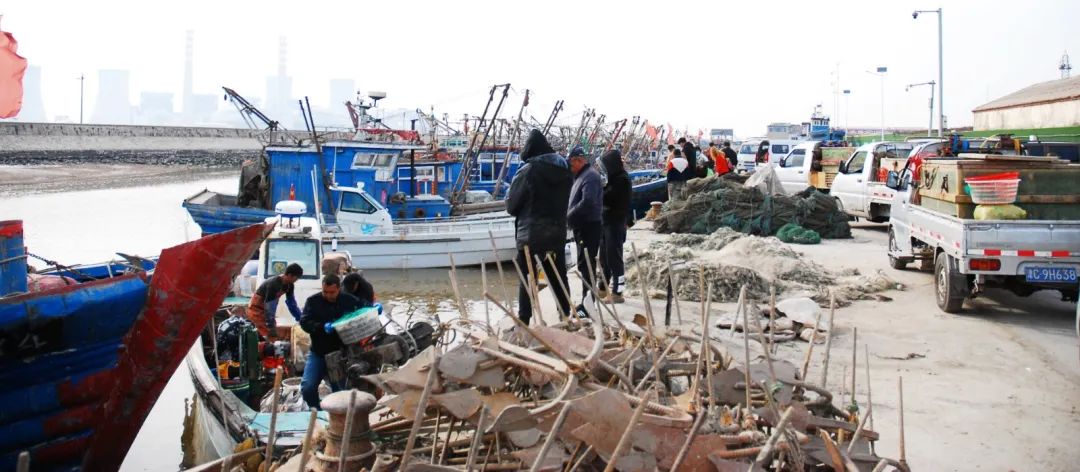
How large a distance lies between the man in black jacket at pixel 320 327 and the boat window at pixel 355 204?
11.5m

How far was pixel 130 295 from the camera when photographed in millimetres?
5773

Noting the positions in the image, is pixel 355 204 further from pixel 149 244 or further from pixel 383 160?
pixel 149 244

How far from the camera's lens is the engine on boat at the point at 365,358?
19.5 feet

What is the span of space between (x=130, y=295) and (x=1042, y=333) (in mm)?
7760

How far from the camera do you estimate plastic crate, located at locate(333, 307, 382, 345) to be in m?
5.86

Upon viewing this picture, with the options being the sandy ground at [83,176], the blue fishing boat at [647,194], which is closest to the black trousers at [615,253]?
the blue fishing boat at [647,194]

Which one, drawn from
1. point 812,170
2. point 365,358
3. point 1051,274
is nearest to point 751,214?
point 812,170

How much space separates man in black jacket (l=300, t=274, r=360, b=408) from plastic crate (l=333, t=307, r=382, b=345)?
11 cm

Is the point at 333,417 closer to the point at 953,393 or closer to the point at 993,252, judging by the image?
the point at 953,393

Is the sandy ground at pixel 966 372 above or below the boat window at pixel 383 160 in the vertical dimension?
below

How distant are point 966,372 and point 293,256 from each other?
23.8 feet

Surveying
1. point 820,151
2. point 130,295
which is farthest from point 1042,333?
point 820,151

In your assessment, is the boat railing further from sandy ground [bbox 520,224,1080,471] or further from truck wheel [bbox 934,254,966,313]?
truck wheel [bbox 934,254,966,313]

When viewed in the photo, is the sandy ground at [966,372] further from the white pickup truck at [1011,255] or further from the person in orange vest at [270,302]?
the person in orange vest at [270,302]
